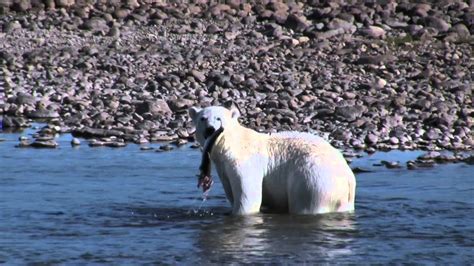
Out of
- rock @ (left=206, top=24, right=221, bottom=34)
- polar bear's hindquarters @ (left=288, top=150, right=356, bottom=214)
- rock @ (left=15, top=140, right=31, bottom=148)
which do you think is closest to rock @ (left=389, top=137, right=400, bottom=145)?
rock @ (left=15, top=140, right=31, bottom=148)

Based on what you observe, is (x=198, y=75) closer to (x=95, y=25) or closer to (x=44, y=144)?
(x=95, y=25)

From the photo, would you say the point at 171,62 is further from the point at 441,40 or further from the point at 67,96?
the point at 441,40

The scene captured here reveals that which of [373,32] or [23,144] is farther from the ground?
[373,32]

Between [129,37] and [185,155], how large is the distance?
8.46 meters

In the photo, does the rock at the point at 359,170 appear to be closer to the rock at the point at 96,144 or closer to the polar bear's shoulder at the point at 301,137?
the polar bear's shoulder at the point at 301,137

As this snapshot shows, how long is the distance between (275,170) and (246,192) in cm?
37

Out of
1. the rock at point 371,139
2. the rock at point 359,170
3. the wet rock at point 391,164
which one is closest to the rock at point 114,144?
the rock at point 371,139

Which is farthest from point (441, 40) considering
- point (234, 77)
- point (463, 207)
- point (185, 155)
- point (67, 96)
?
point (463, 207)

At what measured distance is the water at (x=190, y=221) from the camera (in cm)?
1057

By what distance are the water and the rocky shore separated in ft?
8.20

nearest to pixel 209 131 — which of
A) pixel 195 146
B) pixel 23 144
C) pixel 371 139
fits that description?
pixel 195 146

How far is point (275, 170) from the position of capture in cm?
1206

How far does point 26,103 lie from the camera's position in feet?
64.5

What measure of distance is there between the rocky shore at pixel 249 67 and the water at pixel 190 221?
8.20ft
